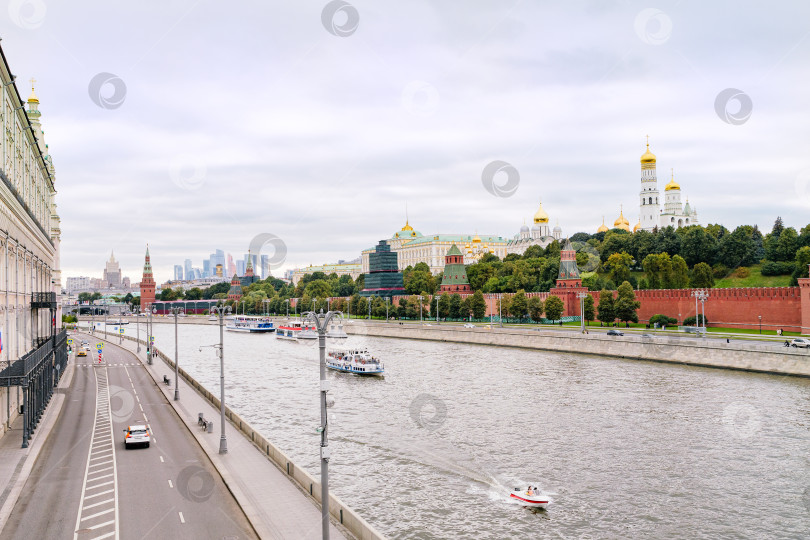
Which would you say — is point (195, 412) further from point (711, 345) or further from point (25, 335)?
point (711, 345)

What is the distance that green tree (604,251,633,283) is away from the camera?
291 ft

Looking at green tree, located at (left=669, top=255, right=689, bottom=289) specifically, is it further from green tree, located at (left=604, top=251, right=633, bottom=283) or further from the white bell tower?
the white bell tower

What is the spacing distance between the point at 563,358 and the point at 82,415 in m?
38.3

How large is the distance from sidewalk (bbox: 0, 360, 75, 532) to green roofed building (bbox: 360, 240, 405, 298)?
107m

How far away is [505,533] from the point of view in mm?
17688

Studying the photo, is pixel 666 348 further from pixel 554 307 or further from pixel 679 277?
pixel 679 277

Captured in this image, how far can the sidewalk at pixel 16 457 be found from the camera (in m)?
17.5

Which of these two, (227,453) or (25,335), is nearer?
(227,453)

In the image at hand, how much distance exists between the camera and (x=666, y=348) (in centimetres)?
4947

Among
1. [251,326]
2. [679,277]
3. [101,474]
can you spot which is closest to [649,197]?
[679,277]

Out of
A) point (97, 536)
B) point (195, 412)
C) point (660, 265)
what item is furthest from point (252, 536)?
point (660, 265)

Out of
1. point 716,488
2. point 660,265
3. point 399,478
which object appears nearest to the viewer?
point 716,488

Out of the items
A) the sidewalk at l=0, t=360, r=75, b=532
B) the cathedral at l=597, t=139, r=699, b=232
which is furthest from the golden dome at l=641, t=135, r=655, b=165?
the sidewalk at l=0, t=360, r=75, b=532

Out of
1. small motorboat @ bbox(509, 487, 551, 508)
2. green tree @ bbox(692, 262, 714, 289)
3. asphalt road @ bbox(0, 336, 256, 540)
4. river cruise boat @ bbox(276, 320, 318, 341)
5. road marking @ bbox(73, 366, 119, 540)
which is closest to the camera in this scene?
asphalt road @ bbox(0, 336, 256, 540)
